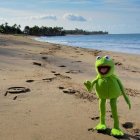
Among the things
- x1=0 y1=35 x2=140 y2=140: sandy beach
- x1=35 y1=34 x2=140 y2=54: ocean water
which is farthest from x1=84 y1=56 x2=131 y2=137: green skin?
x1=35 y1=34 x2=140 y2=54: ocean water

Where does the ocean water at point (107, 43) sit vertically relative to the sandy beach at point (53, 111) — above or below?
below

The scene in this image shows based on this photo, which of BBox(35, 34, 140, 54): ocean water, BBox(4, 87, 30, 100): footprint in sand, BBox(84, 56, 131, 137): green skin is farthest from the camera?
BBox(35, 34, 140, 54): ocean water

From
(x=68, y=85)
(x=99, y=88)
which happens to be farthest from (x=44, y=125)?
(x=68, y=85)

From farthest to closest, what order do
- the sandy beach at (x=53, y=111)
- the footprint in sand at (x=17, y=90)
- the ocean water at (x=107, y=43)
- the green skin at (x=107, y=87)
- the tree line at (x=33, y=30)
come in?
the tree line at (x=33, y=30) → the ocean water at (x=107, y=43) → the footprint in sand at (x=17, y=90) → the green skin at (x=107, y=87) → the sandy beach at (x=53, y=111)

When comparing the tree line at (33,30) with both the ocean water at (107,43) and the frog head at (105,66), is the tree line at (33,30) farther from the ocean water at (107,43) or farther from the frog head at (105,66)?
the frog head at (105,66)

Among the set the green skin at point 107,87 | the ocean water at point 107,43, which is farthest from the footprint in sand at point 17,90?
the ocean water at point 107,43

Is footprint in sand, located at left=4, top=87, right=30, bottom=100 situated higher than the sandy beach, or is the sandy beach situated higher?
footprint in sand, located at left=4, top=87, right=30, bottom=100

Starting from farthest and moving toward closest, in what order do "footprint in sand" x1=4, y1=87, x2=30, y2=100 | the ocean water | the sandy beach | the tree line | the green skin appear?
the tree line < the ocean water < "footprint in sand" x1=4, y1=87, x2=30, y2=100 < the green skin < the sandy beach

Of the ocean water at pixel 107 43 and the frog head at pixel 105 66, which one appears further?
the ocean water at pixel 107 43

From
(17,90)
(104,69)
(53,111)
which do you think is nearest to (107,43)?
(17,90)

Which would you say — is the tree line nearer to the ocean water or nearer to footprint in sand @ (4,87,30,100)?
the ocean water

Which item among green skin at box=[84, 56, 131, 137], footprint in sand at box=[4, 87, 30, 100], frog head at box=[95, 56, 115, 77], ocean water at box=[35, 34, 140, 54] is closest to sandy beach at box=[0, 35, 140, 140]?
footprint in sand at box=[4, 87, 30, 100]

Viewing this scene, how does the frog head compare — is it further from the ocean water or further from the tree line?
the tree line

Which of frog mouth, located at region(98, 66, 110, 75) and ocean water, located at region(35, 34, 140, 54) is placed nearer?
frog mouth, located at region(98, 66, 110, 75)
